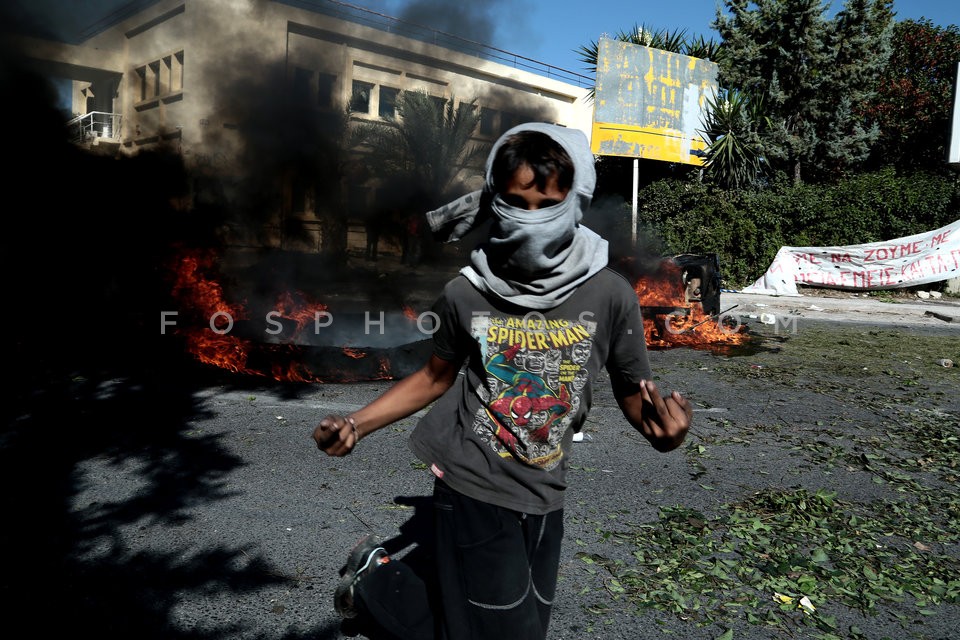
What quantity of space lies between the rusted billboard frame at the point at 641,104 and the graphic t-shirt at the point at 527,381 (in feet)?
53.0

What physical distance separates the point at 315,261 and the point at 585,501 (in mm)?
6757

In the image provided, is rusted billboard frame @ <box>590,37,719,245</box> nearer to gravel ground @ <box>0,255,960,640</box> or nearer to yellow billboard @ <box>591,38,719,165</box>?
yellow billboard @ <box>591,38,719,165</box>

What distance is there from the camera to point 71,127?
32.2 feet

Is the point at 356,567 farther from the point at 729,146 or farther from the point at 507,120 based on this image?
the point at 729,146

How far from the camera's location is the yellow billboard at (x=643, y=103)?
18125mm

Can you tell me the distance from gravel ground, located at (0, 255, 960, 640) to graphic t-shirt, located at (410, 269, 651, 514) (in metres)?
1.01

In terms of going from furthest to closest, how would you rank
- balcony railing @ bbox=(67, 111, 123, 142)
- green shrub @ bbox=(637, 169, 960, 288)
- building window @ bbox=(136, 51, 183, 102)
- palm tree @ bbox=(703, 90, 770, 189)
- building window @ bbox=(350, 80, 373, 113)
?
palm tree @ bbox=(703, 90, 770, 189) → green shrub @ bbox=(637, 169, 960, 288) → building window @ bbox=(350, 80, 373, 113) → building window @ bbox=(136, 51, 183, 102) → balcony railing @ bbox=(67, 111, 123, 142)

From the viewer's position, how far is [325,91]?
11.4 meters

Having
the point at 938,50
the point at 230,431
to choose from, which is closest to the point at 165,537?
the point at 230,431

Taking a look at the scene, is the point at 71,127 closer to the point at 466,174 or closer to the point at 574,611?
the point at 466,174

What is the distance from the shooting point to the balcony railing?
32.8 ft

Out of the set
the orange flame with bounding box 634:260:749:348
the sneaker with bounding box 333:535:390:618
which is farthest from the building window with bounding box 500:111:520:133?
the sneaker with bounding box 333:535:390:618

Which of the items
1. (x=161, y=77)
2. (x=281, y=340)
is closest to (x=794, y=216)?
(x=161, y=77)

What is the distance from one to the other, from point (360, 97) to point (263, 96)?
1701 mm
